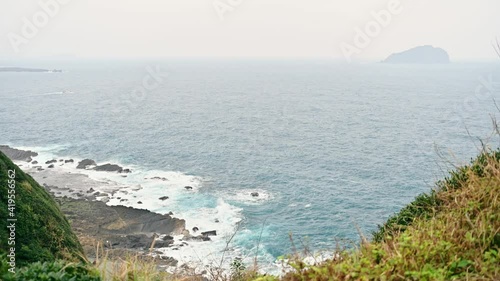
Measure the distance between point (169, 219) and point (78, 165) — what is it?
2878cm

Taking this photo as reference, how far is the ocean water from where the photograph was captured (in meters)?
46.1

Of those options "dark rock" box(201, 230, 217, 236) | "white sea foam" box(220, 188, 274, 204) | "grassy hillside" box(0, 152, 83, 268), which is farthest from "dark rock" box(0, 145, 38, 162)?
"dark rock" box(201, 230, 217, 236)

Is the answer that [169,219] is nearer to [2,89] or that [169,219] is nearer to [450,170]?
[450,170]

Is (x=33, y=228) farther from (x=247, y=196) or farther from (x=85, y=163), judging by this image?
(x=85, y=163)

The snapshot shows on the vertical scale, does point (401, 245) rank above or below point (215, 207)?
above

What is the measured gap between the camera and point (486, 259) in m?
5.57

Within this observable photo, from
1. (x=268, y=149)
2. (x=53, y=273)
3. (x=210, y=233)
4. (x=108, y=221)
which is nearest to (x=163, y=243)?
Answer: (x=210, y=233)

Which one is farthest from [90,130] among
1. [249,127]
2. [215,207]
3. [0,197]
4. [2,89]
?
[2,89]

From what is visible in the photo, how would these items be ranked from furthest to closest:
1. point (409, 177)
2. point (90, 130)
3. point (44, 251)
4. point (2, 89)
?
point (2, 89) < point (90, 130) < point (409, 177) < point (44, 251)

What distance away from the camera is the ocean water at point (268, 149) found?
1813 inches

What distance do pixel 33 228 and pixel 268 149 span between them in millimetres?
52799

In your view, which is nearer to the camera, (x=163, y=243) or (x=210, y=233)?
(x=163, y=243)

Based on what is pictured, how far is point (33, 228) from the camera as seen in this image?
26.2 meters

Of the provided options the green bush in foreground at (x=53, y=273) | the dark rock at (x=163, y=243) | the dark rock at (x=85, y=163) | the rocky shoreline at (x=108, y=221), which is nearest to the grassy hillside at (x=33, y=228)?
the rocky shoreline at (x=108, y=221)
